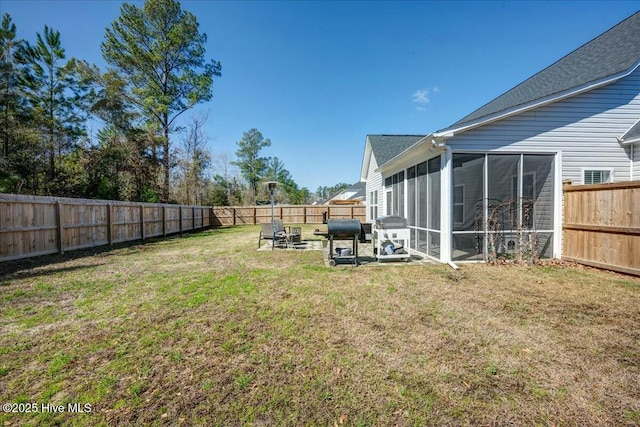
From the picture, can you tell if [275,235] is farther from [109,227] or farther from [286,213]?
[286,213]

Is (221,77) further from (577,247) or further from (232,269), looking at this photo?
(577,247)

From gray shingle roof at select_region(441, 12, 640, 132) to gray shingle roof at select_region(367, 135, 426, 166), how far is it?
4650 millimetres

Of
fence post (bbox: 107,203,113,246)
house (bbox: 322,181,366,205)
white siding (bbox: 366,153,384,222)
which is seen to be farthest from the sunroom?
house (bbox: 322,181,366,205)

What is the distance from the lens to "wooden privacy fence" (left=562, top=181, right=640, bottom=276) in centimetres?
515

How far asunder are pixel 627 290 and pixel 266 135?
3929 centimetres

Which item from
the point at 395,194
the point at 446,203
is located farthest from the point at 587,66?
the point at 395,194

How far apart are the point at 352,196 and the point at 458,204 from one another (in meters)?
27.9

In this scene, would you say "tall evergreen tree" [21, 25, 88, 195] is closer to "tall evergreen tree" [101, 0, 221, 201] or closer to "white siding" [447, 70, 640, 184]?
"tall evergreen tree" [101, 0, 221, 201]

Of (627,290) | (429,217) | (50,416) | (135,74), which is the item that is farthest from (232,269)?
(135,74)

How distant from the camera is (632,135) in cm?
627

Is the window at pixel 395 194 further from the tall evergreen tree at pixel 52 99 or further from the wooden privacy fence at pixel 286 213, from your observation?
the tall evergreen tree at pixel 52 99

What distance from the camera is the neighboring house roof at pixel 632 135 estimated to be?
20.2 feet

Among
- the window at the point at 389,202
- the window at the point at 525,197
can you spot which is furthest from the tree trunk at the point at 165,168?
the window at the point at 525,197

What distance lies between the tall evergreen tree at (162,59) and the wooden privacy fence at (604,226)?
64.5 ft
